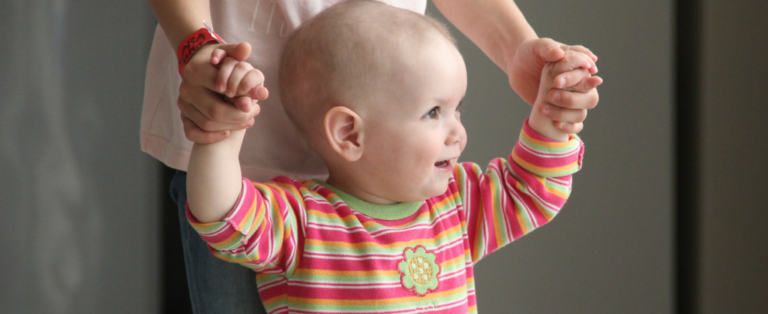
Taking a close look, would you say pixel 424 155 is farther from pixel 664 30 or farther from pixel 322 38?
pixel 664 30

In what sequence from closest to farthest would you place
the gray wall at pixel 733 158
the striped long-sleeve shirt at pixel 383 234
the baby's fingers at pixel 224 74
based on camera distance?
the baby's fingers at pixel 224 74, the striped long-sleeve shirt at pixel 383 234, the gray wall at pixel 733 158

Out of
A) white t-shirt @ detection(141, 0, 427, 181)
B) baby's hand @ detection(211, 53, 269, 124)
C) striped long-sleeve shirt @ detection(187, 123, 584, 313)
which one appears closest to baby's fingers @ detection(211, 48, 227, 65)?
baby's hand @ detection(211, 53, 269, 124)

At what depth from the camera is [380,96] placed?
770 mm

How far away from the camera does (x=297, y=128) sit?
0.85 meters

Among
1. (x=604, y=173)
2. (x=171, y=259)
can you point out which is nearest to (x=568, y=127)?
(x=604, y=173)

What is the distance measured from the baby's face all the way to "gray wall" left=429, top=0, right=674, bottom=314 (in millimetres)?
736

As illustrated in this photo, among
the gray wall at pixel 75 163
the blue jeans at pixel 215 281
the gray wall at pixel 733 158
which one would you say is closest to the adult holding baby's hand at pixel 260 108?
the blue jeans at pixel 215 281

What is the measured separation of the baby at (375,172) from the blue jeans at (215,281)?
0.04 metres

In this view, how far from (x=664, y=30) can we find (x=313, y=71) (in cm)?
106

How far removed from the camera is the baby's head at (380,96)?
0.77 metres

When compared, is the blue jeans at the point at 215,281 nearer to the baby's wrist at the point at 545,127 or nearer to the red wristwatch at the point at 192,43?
the red wristwatch at the point at 192,43

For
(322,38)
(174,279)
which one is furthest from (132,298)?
(322,38)

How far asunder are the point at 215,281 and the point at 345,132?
260mm

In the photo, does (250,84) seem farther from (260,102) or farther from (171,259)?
(171,259)
